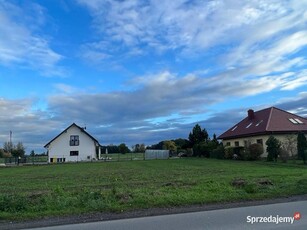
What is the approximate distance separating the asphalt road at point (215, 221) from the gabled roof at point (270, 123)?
32.2m

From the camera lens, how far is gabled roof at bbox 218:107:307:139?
40188 millimetres

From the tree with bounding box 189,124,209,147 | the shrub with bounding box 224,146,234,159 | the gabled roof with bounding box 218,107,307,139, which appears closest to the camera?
the gabled roof with bounding box 218,107,307,139

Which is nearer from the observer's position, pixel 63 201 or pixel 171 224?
pixel 171 224

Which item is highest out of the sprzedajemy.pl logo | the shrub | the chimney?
the chimney

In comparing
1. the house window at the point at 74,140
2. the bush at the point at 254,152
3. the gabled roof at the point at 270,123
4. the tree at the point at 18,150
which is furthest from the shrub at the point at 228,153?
the tree at the point at 18,150

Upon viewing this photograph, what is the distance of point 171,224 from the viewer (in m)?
7.71

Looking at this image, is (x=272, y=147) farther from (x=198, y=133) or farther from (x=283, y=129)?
(x=198, y=133)

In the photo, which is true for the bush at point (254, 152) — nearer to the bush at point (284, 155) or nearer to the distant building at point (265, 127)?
the distant building at point (265, 127)

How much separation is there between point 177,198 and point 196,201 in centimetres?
60

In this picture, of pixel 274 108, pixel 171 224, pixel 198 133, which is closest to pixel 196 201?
pixel 171 224

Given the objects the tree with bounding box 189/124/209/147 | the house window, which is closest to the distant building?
the tree with bounding box 189/124/209/147

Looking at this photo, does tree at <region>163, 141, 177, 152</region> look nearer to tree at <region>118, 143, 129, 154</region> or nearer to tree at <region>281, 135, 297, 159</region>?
tree at <region>118, 143, 129, 154</region>

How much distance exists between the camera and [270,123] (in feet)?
136

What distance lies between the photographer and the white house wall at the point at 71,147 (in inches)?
2554
